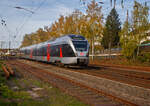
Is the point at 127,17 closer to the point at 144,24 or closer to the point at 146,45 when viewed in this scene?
the point at 144,24

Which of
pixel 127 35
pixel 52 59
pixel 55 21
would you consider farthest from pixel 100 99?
pixel 55 21

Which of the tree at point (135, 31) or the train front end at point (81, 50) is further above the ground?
the tree at point (135, 31)

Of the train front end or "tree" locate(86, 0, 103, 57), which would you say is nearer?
the train front end

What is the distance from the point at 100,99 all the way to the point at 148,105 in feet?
5.37

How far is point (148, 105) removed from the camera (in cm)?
584

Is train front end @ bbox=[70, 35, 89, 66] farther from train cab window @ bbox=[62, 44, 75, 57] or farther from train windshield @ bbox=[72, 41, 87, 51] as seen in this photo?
train cab window @ bbox=[62, 44, 75, 57]

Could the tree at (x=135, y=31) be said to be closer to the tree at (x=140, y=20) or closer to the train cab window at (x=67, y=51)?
the tree at (x=140, y=20)

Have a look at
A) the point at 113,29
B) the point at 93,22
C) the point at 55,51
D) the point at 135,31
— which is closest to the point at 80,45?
the point at 55,51

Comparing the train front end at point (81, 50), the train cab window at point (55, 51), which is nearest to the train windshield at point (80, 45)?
the train front end at point (81, 50)

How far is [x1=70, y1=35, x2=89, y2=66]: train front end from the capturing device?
1575 cm

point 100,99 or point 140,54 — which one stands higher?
point 140,54

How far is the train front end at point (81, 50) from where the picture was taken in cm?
1575

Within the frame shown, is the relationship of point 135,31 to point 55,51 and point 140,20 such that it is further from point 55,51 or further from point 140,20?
point 55,51

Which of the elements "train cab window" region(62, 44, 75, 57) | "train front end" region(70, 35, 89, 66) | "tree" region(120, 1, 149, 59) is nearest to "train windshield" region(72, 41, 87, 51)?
"train front end" region(70, 35, 89, 66)
